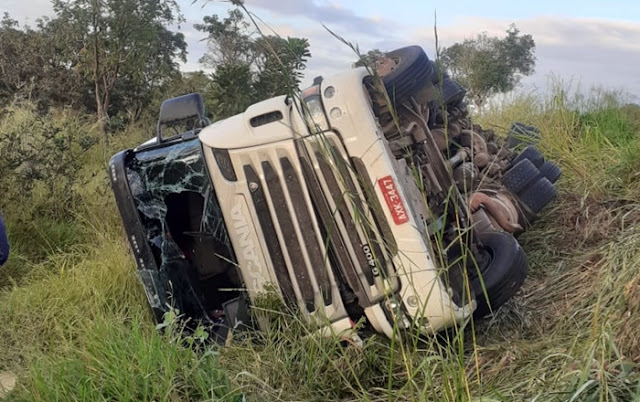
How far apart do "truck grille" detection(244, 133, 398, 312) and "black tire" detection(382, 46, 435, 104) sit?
56cm

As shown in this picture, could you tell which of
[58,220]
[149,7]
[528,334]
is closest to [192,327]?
[528,334]

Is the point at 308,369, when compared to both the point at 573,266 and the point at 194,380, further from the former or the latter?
the point at 573,266

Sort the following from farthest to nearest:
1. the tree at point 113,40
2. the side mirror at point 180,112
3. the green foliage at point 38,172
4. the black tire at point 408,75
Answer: the tree at point 113,40 < the green foliage at point 38,172 < the side mirror at point 180,112 < the black tire at point 408,75

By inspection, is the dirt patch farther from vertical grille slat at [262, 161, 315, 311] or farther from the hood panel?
the hood panel

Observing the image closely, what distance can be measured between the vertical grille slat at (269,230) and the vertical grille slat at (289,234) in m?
0.05

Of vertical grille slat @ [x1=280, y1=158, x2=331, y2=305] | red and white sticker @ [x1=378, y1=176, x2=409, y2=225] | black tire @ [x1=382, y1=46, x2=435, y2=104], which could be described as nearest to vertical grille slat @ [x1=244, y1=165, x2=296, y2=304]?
vertical grille slat @ [x1=280, y1=158, x2=331, y2=305]

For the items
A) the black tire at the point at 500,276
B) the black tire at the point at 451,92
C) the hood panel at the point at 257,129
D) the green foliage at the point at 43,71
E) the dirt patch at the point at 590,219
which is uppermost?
the green foliage at the point at 43,71

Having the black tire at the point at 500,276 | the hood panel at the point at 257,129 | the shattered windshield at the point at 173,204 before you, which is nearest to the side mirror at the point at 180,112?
the shattered windshield at the point at 173,204

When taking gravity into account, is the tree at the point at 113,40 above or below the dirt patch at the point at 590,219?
above

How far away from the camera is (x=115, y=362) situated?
2611mm

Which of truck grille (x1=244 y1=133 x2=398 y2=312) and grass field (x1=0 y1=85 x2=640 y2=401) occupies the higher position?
truck grille (x1=244 y1=133 x2=398 y2=312)

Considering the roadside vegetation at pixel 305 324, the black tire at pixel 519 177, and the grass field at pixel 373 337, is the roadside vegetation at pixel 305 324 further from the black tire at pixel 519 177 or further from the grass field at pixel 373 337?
the black tire at pixel 519 177

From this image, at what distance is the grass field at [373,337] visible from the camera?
2172 mm

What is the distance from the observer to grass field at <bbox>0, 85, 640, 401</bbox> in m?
2.17
